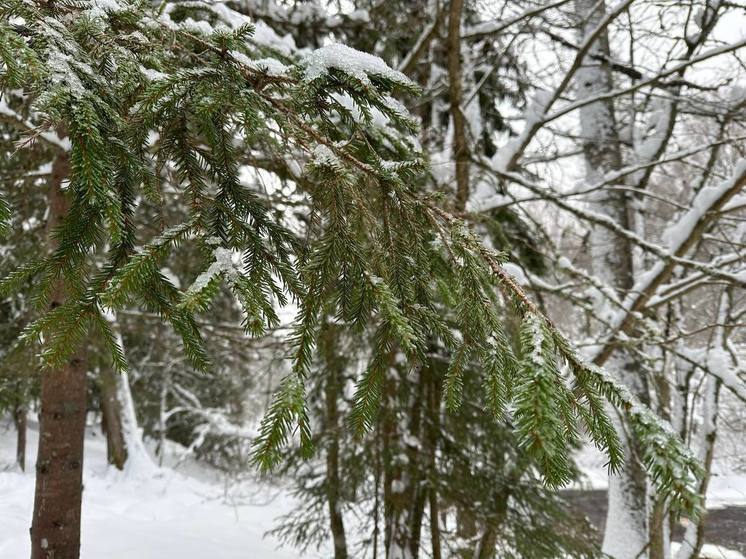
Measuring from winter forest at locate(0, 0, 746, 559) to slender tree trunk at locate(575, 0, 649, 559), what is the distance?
1.1 inches

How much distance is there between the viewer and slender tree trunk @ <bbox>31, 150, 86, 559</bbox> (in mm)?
2703

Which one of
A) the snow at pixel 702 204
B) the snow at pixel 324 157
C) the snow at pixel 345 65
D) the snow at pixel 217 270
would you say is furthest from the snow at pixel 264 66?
the snow at pixel 702 204

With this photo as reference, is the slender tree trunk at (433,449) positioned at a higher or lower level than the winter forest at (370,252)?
lower

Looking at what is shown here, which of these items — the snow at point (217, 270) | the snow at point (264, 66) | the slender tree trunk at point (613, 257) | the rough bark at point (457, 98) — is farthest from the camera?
the slender tree trunk at point (613, 257)

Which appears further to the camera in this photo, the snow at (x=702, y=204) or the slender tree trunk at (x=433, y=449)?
the slender tree trunk at (x=433, y=449)

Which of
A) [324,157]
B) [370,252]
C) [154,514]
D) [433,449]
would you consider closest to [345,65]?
[324,157]

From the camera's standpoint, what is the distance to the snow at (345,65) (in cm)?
119

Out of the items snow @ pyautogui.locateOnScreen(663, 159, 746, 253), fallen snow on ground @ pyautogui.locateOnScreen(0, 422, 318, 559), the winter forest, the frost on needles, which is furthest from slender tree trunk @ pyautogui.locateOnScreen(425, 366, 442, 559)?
the frost on needles

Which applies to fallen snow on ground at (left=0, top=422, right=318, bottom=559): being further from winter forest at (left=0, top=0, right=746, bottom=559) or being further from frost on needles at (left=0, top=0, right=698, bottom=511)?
frost on needles at (left=0, top=0, right=698, bottom=511)

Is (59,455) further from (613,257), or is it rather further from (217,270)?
(613,257)

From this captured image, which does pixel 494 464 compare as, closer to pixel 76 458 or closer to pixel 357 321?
pixel 76 458

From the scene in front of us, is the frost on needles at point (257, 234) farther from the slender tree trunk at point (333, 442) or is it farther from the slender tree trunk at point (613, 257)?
the slender tree trunk at point (613, 257)

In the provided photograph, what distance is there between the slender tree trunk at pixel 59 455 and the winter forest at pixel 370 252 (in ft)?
0.04

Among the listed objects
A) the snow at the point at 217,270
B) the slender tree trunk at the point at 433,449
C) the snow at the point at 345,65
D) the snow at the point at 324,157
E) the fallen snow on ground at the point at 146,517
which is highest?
the snow at the point at 345,65
